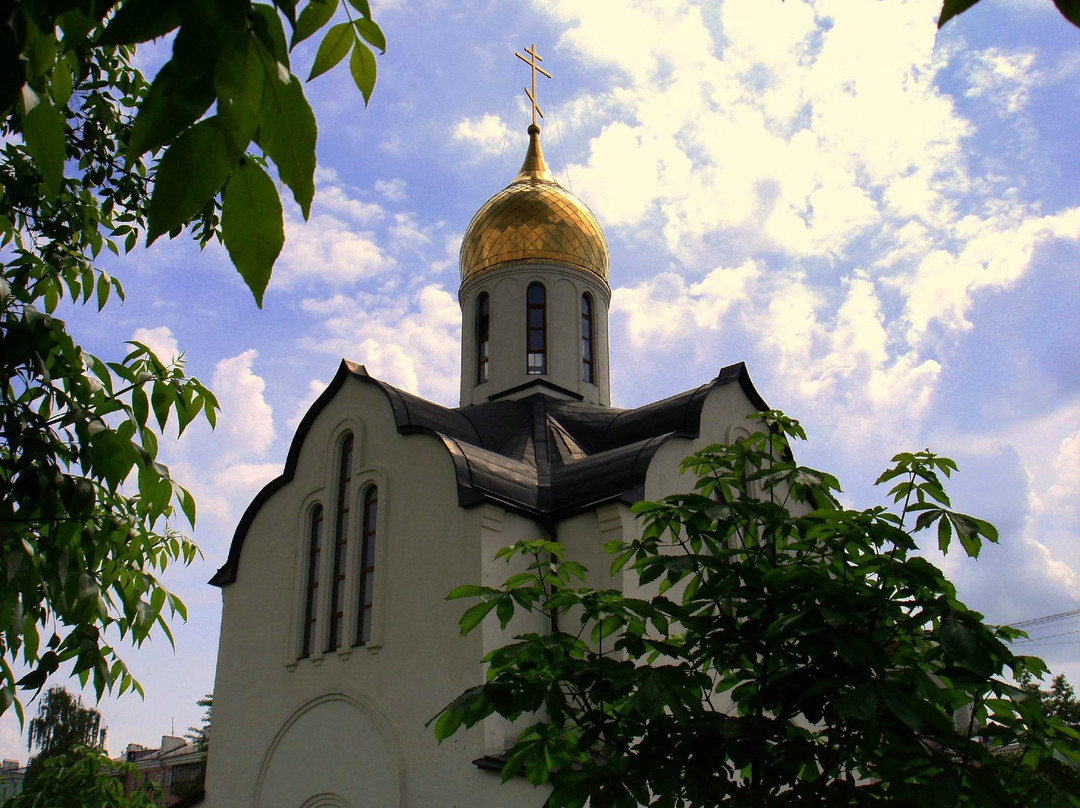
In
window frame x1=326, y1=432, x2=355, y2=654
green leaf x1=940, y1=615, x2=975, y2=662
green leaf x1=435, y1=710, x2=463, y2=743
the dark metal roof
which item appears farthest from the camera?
window frame x1=326, y1=432, x2=355, y2=654

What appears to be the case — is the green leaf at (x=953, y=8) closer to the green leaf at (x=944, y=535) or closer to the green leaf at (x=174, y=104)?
the green leaf at (x=174, y=104)

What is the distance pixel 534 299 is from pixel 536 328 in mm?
457

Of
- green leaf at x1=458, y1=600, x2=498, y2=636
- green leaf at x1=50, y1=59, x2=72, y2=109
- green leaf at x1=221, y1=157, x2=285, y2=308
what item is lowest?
green leaf at x1=221, y1=157, x2=285, y2=308

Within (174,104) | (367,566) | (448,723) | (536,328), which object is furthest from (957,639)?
(536,328)

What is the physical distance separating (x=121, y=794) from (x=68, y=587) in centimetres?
578

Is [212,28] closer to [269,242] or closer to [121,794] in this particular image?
A: [269,242]

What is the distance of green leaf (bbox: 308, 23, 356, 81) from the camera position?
4.06ft

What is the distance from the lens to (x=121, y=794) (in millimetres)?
7059

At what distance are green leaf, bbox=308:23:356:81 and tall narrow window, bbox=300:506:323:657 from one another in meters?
9.40

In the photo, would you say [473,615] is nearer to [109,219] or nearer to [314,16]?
[109,219]

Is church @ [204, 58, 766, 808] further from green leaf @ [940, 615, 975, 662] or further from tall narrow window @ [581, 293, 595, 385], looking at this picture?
green leaf @ [940, 615, 975, 662]

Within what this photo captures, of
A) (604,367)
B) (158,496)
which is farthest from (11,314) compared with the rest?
(604,367)

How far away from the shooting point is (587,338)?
13.6m

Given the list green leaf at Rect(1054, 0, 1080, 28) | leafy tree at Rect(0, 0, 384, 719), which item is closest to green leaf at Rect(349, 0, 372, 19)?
leafy tree at Rect(0, 0, 384, 719)
